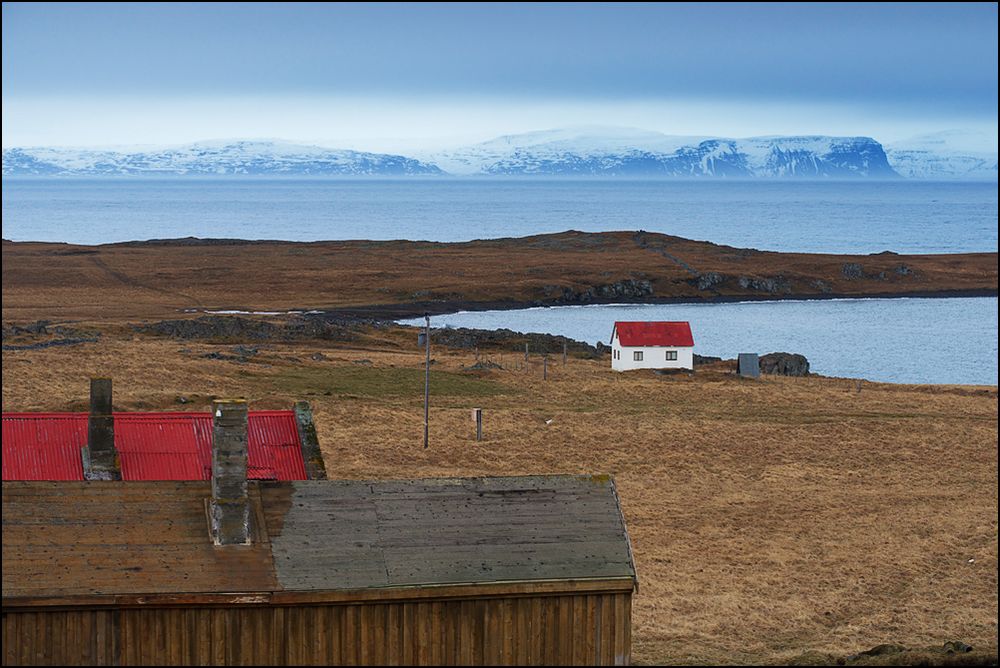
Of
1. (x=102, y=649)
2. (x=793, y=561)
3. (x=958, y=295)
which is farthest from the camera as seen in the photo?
(x=958, y=295)

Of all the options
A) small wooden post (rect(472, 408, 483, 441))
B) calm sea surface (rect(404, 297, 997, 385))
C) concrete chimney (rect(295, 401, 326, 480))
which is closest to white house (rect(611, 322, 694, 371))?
calm sea surface (rect(404, 297, 997, 385))

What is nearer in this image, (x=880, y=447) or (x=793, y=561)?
(x=793, y=561)

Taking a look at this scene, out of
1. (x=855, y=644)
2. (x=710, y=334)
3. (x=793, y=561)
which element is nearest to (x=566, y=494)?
(x=855, y=644)

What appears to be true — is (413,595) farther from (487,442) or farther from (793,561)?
(487,442)

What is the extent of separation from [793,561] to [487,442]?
49.4 feet

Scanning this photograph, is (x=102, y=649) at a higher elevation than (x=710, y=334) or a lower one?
higher

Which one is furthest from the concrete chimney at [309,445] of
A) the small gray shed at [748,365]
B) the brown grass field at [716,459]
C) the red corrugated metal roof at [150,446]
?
the small gray shed at [748,365]

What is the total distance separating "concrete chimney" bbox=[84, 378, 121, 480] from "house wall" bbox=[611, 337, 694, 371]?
46680 millimetres

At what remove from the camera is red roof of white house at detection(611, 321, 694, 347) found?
6756cm

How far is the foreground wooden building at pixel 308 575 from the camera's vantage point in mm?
15211

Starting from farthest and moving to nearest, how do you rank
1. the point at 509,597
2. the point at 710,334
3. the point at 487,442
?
the point at 710,334, the point at 487,442, the point at 509,597

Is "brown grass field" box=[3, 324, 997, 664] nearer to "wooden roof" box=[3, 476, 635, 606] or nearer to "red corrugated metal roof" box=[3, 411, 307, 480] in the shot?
"red corrugated metal roof" box=[3, 411, 307, 480]

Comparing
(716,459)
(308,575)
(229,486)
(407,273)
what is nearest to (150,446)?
(229,486)

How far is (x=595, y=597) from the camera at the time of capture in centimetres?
1638
